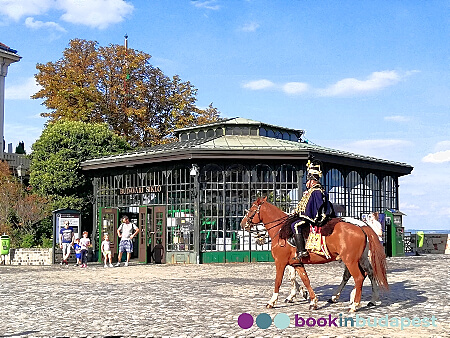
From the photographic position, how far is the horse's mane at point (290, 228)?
10894 mm

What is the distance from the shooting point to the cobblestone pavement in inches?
352

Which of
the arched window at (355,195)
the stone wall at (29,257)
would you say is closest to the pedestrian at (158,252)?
the stone wall at (29,257)

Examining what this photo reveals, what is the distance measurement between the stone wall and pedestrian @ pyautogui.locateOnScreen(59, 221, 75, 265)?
66 cm

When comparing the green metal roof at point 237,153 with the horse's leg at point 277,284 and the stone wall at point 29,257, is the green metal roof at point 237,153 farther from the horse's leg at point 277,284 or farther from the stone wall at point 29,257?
the horse's leg at point 277,284

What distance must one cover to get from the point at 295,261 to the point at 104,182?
17069mm

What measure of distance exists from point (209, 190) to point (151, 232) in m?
3.12

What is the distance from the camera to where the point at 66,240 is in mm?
24234

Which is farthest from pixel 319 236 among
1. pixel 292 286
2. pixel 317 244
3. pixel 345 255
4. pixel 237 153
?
pixel 237 153

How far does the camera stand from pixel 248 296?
12625 mm

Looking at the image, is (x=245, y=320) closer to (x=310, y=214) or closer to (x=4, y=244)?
(x=310, y=214)

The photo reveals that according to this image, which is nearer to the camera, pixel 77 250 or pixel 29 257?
pixel 77 250

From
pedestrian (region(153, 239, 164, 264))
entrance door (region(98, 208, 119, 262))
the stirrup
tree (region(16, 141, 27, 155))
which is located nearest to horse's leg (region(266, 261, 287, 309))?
the stirrup

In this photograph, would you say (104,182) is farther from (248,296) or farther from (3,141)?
(3,141)

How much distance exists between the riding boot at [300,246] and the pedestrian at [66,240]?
1530 cm
